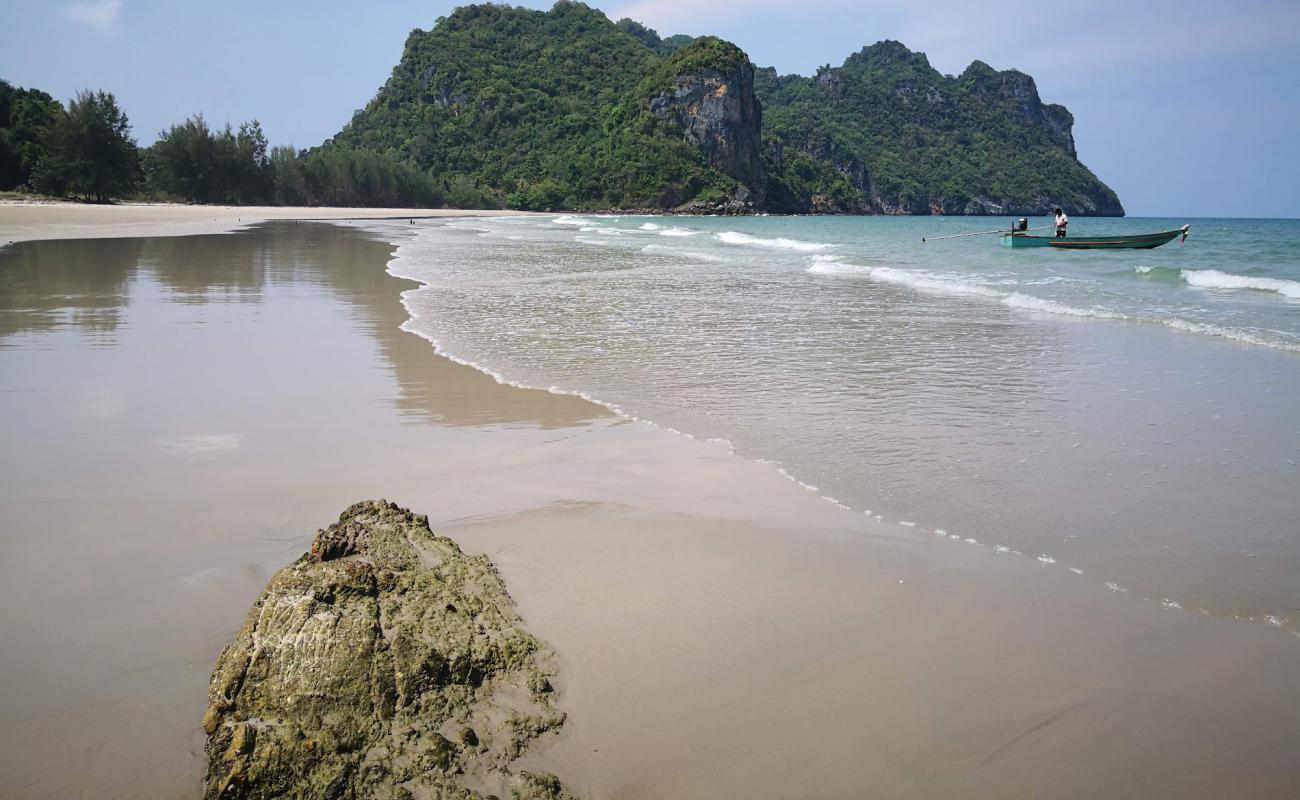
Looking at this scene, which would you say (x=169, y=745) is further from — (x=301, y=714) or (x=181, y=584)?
(x=181, y=584)

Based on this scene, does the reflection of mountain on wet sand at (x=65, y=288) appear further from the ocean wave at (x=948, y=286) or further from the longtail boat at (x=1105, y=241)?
the longtail boat at (x=1105, y=241)

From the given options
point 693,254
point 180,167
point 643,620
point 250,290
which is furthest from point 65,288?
point 180,167

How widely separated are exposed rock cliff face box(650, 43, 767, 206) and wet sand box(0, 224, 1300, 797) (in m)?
117

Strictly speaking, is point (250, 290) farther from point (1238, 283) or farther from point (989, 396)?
point (1238, 283)

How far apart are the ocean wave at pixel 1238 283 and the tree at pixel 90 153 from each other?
59.6 m

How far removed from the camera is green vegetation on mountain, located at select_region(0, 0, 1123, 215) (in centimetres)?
6600

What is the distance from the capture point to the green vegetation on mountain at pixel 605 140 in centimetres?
6600

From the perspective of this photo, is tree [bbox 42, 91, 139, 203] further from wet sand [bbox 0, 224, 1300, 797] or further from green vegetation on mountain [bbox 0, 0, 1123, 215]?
wet sand [bbox 0, 224, 1300, 797]

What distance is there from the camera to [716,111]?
11694cm

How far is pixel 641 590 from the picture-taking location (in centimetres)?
300

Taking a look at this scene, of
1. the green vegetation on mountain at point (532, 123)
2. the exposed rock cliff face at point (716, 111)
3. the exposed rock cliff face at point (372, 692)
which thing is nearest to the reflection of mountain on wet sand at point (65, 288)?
the exposed rock cliff face at point (372, 692)

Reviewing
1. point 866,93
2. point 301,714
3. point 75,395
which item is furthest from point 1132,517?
point 866,93

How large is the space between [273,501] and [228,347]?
4.43 metres

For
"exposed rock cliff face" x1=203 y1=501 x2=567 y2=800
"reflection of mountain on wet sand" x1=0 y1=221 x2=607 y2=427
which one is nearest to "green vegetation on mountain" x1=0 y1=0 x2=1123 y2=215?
"reflection of mountain on wet sand" x1=0 y1=221 x2=607 y2=427
